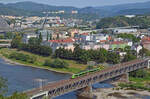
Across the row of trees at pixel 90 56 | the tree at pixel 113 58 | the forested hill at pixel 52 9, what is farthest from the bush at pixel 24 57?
the forested hill at pixel 52 9

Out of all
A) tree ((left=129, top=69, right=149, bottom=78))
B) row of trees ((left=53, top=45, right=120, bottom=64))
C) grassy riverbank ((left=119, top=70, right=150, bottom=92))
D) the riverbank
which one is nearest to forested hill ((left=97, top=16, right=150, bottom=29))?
row of trees ((left=53, top=45, right=120, bottom=64))

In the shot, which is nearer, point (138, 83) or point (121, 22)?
point (138, 83)

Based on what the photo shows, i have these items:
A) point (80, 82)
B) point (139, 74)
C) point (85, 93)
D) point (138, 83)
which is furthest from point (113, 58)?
point (80, 82)

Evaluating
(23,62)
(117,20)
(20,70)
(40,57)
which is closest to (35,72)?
(20,70)

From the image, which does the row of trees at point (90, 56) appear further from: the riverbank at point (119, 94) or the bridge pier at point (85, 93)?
the bridge pier at point (85, 93)

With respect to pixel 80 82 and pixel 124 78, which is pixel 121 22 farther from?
pixel 80 82

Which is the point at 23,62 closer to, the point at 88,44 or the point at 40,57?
the point at 40,57

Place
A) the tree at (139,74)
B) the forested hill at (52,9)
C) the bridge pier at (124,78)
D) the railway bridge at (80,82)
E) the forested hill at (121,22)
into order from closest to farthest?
1. the railway bridge at (80,82)
2. the bridge pier at (124,78)
3. the tree at (139,74)
4. the forested hill at (121,22)
5. the forested hill at (52,9)
